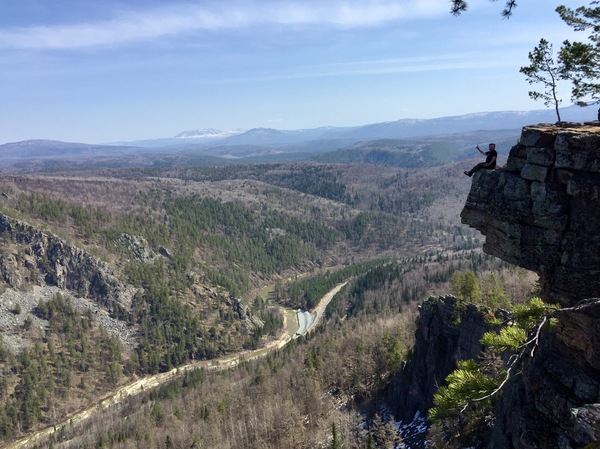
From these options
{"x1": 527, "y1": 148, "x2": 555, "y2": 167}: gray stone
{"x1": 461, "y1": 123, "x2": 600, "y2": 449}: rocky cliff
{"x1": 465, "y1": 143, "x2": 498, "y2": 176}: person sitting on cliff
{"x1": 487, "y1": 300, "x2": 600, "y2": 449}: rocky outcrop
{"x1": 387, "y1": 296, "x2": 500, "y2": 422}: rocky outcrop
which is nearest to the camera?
{"x1": 487, "y1": 300, "x2": 600, "y2": 449}: rocky outcrop

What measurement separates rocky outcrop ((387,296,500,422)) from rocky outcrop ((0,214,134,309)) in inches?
5220

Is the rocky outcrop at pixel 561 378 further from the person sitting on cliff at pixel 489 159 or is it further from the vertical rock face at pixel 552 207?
the person sitting on cliff at pixel 489 159

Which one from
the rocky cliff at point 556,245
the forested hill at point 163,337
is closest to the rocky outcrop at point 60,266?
the forested hill at point 163,337

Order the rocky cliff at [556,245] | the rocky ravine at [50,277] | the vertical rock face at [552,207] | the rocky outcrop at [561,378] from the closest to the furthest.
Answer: the rocky outcrop at [561,378] < the rocky cliff at [556,245] < the vertical rock face at [552,207] < the rocky ravine at [50,277]

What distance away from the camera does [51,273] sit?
548ft

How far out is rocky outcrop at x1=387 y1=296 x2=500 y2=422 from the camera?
56.7 meters

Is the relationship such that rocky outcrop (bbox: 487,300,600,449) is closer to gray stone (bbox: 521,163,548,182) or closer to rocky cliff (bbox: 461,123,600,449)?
rocky cliff (bbox: 461,123,600,449)

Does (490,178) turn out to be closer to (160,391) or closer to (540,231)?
(540,231)

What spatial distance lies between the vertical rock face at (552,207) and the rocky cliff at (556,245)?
0.11ft

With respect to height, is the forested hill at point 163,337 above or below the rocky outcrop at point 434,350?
below

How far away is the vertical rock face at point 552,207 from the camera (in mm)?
16625

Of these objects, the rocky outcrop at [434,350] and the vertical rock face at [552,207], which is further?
the rocky outcrop at [434,350]

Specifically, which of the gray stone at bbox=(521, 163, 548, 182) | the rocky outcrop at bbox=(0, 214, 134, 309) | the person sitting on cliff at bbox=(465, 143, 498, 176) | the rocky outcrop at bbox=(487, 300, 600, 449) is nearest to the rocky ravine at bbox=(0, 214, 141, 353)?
the rocky outcrop at bbox=(0, 214, 134, 309)

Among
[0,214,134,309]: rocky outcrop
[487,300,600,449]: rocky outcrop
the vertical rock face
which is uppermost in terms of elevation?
the vertical rock face
